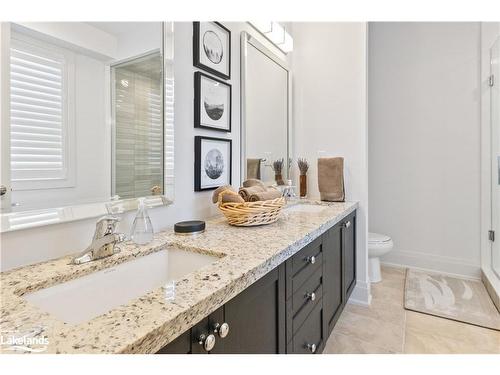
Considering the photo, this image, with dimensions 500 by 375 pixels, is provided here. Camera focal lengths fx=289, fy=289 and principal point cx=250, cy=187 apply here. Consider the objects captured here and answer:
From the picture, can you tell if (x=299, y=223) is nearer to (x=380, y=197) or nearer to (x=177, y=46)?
(x=177, y=46)

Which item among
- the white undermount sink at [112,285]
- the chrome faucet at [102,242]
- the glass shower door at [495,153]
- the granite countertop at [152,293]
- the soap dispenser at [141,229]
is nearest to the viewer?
the granite countertop at [152,293]

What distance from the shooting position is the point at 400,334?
1.83 metres

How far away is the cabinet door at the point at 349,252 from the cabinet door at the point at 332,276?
0.11 meters

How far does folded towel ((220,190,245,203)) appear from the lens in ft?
4.45

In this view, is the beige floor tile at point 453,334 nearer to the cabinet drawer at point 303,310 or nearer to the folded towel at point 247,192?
the cabinet drawer at point 303,310

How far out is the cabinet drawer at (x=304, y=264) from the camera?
1.11 meters

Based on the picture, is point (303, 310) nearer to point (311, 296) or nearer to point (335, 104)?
point (311, 296)

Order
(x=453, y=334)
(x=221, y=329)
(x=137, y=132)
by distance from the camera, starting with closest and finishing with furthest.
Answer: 1. (x=221, y=329)
2. (x=137, y=132)
3. (x=453, y=334)

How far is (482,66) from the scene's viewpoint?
8.34 feet

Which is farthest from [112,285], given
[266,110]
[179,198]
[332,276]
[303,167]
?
[303,167]

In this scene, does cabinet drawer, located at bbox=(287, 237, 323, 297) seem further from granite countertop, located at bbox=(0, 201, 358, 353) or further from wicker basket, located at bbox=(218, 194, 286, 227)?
wicker basket, located at bbox=(218, 194, 286, 227)

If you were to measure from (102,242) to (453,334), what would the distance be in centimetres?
211

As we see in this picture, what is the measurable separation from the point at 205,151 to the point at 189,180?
0.18 metres

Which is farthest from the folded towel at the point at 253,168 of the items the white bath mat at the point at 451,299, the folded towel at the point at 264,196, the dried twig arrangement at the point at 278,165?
the white bath mat at the point at 451,299
